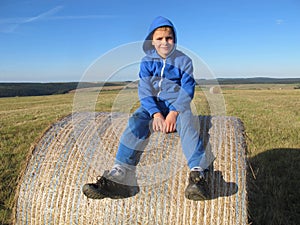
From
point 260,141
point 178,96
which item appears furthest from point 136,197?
point 260,141

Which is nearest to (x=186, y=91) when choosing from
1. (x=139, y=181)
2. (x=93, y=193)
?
(x=139, y=181)

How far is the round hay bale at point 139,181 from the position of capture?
3305 mm

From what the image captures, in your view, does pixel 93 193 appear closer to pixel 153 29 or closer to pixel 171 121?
pixel 171 121

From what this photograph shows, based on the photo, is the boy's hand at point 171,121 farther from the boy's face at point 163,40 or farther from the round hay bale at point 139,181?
the boy's face at point 163,40

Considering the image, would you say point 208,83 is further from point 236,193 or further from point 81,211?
point 81,211

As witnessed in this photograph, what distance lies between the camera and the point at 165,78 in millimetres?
4086

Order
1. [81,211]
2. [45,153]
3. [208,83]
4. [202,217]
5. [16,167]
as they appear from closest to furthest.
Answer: [202,217], [81,211], [208,83], [45,153], [16,167]

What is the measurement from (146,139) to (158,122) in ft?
0.87

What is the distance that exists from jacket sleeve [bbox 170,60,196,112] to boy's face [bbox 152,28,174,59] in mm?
307

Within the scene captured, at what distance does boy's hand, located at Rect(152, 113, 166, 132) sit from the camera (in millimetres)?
3781

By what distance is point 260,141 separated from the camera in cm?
764

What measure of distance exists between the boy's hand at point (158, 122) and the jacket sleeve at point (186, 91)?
20 cm

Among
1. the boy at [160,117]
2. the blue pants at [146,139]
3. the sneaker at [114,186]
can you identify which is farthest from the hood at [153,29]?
the sneaker at [114,186]

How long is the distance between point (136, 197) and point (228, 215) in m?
0.93
